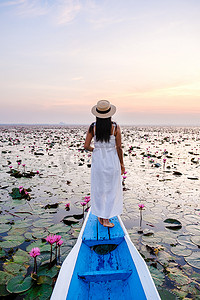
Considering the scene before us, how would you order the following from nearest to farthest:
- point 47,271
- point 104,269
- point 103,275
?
point 103,275, point 104,269, point 47,271

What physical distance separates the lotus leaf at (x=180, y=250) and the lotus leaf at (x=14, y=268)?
186 cm

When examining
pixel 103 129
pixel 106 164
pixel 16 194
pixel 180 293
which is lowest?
pixel 180 293

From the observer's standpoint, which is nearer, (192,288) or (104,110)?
(192,288)

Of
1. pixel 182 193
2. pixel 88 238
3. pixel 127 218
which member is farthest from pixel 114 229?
pixel 182 193

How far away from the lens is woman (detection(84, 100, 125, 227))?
2361mm

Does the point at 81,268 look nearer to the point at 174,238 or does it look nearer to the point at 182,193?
the point at 174,238

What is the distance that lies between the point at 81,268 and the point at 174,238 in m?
1.69

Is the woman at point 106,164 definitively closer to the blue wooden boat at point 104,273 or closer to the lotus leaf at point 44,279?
the blue wooden boat at point 104,273

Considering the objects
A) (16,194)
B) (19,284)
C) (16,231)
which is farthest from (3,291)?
(16,194)

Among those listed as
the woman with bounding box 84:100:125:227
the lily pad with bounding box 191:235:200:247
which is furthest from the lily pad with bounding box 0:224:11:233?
the lily pad with bounding box 191:235:200:247

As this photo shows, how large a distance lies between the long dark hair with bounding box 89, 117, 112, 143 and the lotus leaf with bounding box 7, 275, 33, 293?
5.49 feet

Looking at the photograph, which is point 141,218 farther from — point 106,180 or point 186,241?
point 106,180

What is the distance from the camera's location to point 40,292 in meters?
1.91

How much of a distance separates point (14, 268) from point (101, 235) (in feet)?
3.40
